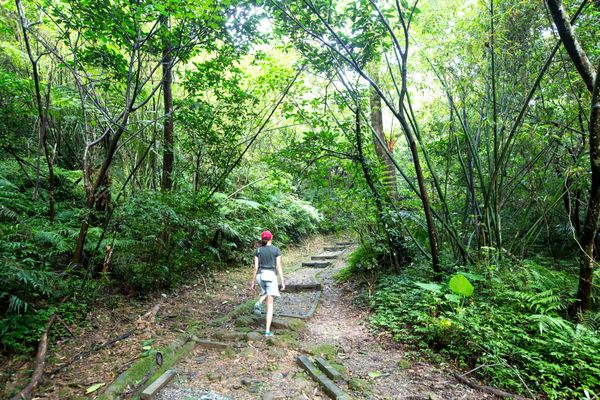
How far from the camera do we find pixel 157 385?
9.96 ft

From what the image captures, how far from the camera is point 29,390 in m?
2.73

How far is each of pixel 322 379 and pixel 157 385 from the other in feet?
5.40

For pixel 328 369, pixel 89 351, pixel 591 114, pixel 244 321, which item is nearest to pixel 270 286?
A: pixel 244 321

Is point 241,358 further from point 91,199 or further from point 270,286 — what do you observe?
point 91,199

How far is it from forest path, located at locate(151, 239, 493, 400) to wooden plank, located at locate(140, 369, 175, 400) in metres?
0.05

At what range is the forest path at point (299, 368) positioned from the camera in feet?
10.1

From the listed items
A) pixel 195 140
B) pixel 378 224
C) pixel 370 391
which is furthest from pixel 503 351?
pixel 195 140

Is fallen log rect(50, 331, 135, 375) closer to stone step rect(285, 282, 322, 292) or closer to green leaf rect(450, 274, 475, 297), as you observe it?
stone step rect(285, 282, 322, 292)

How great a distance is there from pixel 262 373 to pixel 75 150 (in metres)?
7.13

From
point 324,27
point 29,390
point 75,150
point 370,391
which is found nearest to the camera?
point 29,390

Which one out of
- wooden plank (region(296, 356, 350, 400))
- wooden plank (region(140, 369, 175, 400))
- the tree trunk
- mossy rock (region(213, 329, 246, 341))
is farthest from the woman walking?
the tree trunk

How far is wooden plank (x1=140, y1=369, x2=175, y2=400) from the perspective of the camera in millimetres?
2879

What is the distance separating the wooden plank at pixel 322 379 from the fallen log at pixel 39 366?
2557 millimetres

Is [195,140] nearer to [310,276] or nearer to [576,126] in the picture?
[310,276]
